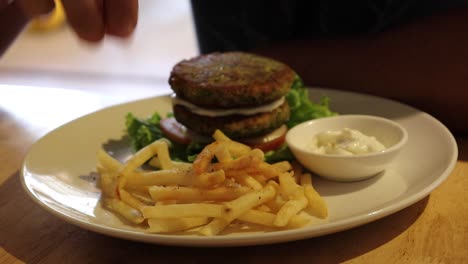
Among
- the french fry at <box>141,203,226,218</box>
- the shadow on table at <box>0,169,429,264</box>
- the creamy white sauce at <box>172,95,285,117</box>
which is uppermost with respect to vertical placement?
the french fry at <box>141,203,226,218</box>

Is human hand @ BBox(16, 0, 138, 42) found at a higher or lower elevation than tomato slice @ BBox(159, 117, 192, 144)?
higher

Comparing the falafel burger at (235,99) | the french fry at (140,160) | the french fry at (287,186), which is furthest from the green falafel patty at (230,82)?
the french fry at (287,186)

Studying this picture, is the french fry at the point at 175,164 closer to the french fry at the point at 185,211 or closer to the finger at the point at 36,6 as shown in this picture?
the french fry at the point at 185,211

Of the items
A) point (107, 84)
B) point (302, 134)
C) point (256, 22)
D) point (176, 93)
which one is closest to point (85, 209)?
point (176, 93)

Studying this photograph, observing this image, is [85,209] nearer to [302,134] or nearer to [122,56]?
[302,134]

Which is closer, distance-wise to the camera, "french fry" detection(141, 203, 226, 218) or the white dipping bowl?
"french fry" detection(141, 203, 226, 218)

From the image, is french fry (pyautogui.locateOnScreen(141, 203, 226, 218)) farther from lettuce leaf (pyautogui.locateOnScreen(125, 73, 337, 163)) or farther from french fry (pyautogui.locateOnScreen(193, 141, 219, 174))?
lettuce leaf (pyautogui.locateOnScreen(125, 73, 337, 163))

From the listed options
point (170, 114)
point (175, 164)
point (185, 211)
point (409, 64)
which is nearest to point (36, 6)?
point (185, 211)

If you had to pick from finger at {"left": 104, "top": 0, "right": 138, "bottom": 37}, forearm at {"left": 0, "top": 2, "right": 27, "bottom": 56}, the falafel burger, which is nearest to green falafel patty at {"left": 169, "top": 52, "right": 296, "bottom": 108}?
the falafel burger
